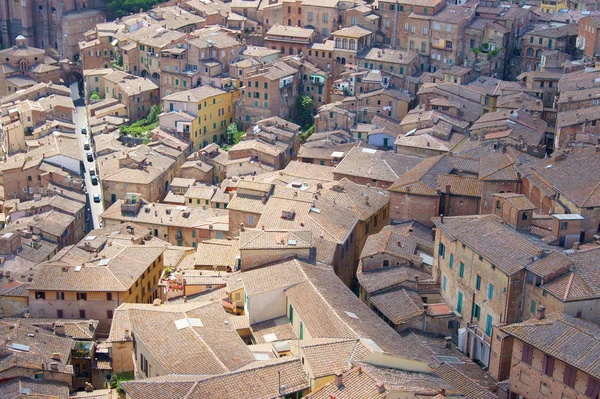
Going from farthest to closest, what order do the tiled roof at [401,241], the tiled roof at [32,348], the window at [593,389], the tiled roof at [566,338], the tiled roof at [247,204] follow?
the tiled roof at [247,204] → the tiled roof at [401,241] → the tiled roof at [32,348] → the tiled roof at [566,338] → the window at [593,389]

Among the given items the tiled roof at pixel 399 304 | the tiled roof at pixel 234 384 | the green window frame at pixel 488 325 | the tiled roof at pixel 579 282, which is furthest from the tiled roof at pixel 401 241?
the tiled roof at pixel 234 384

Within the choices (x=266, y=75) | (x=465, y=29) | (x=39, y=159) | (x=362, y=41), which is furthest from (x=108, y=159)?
(x=465, y=29)

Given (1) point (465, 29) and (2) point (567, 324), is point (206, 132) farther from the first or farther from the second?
(2) point (567, 324)

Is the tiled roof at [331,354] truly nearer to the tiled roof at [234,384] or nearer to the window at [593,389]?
the tiled roof at [234,384]

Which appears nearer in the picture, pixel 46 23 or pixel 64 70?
pixel 64 70

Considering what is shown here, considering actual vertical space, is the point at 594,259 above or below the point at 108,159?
above

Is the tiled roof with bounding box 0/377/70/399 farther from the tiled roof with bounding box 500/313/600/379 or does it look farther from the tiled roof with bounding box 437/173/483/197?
the tiled roof with bounding box 437/173/483/197
